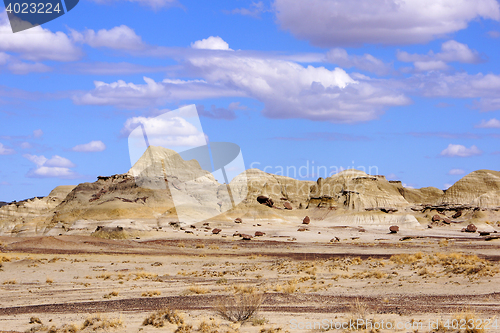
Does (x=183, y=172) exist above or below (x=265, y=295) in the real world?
above

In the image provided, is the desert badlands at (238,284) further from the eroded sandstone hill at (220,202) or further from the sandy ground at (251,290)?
the eroded sandstone hill at (220,202)

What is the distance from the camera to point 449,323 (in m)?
11.6

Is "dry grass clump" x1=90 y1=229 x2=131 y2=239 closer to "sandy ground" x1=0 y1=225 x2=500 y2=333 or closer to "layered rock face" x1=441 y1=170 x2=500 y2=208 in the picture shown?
"sandy ground" x1=0 y1=225 x2=500 y2=333

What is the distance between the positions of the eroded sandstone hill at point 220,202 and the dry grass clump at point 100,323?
4812 cm

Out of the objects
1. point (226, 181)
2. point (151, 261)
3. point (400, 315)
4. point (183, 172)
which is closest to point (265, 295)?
point (400, 315)

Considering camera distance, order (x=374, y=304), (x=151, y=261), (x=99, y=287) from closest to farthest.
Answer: (x=374, y=304) → (x=99, y=287) → (x=151, y=261)

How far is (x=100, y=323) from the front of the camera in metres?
13.0

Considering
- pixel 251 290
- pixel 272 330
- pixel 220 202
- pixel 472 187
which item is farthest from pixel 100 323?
pixel 472 187

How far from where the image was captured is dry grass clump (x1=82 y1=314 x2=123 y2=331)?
12.6 m

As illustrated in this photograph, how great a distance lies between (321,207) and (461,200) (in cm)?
6080

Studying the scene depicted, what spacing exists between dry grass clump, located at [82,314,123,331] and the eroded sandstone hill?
158ft

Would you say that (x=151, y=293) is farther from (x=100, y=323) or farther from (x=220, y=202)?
(x=220, y=202)

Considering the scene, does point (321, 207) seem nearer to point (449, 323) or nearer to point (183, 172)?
point (183, 172)

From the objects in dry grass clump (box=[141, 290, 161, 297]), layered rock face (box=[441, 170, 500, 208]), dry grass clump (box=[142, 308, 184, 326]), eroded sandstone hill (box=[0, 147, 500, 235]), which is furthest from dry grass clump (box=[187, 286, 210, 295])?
layered rock face (box=[441, 170, 500, 208])
